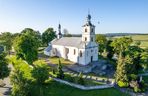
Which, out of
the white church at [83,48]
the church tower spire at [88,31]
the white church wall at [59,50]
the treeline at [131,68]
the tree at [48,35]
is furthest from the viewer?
the tree at [48,35]

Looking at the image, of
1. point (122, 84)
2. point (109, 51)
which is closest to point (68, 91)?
point (122, 84)

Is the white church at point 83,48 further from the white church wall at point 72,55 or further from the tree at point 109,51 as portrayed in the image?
the tree at point 109,51

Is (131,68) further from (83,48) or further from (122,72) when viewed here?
(83,48)

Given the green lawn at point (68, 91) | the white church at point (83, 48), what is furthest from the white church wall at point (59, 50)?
the green lawn at point (68, 91)

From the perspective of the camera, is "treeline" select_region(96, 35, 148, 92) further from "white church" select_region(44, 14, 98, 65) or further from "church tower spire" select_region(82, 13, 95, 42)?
"church tower spire" select_region(82, 13, 95, 42)

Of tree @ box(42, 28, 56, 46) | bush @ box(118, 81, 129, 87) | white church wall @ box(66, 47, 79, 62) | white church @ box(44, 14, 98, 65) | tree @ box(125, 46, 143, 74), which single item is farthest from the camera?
tree @ box(42, 28, 56, 46)

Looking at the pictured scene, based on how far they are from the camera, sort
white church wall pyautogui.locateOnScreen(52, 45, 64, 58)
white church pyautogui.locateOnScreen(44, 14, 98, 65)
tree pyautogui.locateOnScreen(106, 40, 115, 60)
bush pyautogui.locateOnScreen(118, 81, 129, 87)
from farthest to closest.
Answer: tree pyautogui.locateOnScreen(106, 40, 115, 60) < white church wall pyautogui.locateOnScreen(52, 45, 64, 58) < white church pyautogui.locateOnScreen(44, 14, 98, 65) < bush pyautogui.locateOnScreen(118, 81, 129, 87)

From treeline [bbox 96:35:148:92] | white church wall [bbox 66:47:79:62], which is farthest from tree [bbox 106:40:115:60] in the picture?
treeline [bbox 96:35:148:92]

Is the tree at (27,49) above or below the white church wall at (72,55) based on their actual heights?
above

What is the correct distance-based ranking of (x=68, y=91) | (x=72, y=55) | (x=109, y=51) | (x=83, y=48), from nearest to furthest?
(x=68, y=91) → (x=83, y=48) → (x=72, y=55) → (x=109, y=51)

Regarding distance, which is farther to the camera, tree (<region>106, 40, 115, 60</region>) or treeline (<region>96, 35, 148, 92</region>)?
tree (<region>106, 40, 115, 60</region>)

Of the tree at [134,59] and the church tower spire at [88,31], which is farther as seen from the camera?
the church tower spire at [88,31]

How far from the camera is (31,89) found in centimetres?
2991

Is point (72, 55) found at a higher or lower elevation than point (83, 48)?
lower
